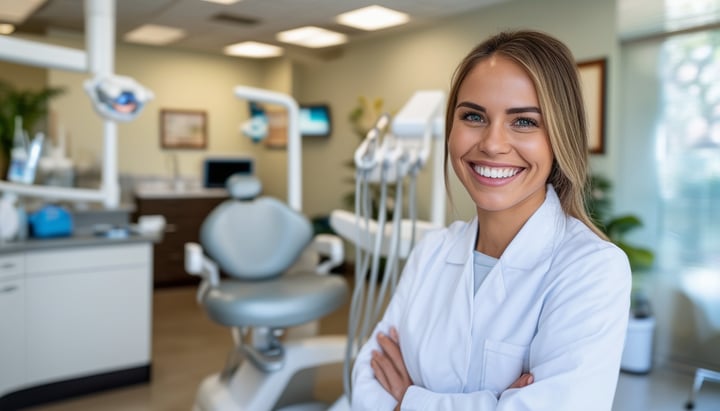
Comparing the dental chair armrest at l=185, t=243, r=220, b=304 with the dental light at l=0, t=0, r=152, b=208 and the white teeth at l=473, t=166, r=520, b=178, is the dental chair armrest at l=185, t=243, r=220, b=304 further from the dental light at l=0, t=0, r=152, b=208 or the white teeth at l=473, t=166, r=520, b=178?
the white teeth at l=473, t=166, r=520, b=178

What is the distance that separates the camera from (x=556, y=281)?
800mm

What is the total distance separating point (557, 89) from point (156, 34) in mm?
749

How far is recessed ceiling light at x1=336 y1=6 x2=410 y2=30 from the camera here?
925 millimetres

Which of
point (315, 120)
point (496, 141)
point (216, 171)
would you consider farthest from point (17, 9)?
point (216, 171)

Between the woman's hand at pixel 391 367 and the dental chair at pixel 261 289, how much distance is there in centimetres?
101

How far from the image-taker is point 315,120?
2170mm

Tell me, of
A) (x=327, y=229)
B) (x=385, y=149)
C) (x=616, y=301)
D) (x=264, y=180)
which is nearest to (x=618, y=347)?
(x=616, y=301)

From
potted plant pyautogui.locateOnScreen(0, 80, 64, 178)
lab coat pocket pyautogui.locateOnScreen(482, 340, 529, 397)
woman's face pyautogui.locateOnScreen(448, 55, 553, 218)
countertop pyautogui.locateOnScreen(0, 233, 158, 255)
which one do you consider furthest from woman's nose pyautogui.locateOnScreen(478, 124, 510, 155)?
potted plant pyautogui.locateOnScreen(0, 80, 64, 178)

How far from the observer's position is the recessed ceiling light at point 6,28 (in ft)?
3.50

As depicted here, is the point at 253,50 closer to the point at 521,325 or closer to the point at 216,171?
the point at 521,325

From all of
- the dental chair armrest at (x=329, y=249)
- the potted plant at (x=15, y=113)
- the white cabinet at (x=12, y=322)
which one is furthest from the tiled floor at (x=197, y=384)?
the potted plant at (x=15, y=113)

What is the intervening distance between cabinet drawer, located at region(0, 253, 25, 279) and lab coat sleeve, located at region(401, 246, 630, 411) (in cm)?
220

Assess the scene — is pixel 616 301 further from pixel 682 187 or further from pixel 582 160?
pixel 682 187

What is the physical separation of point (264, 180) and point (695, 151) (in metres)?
2.21
